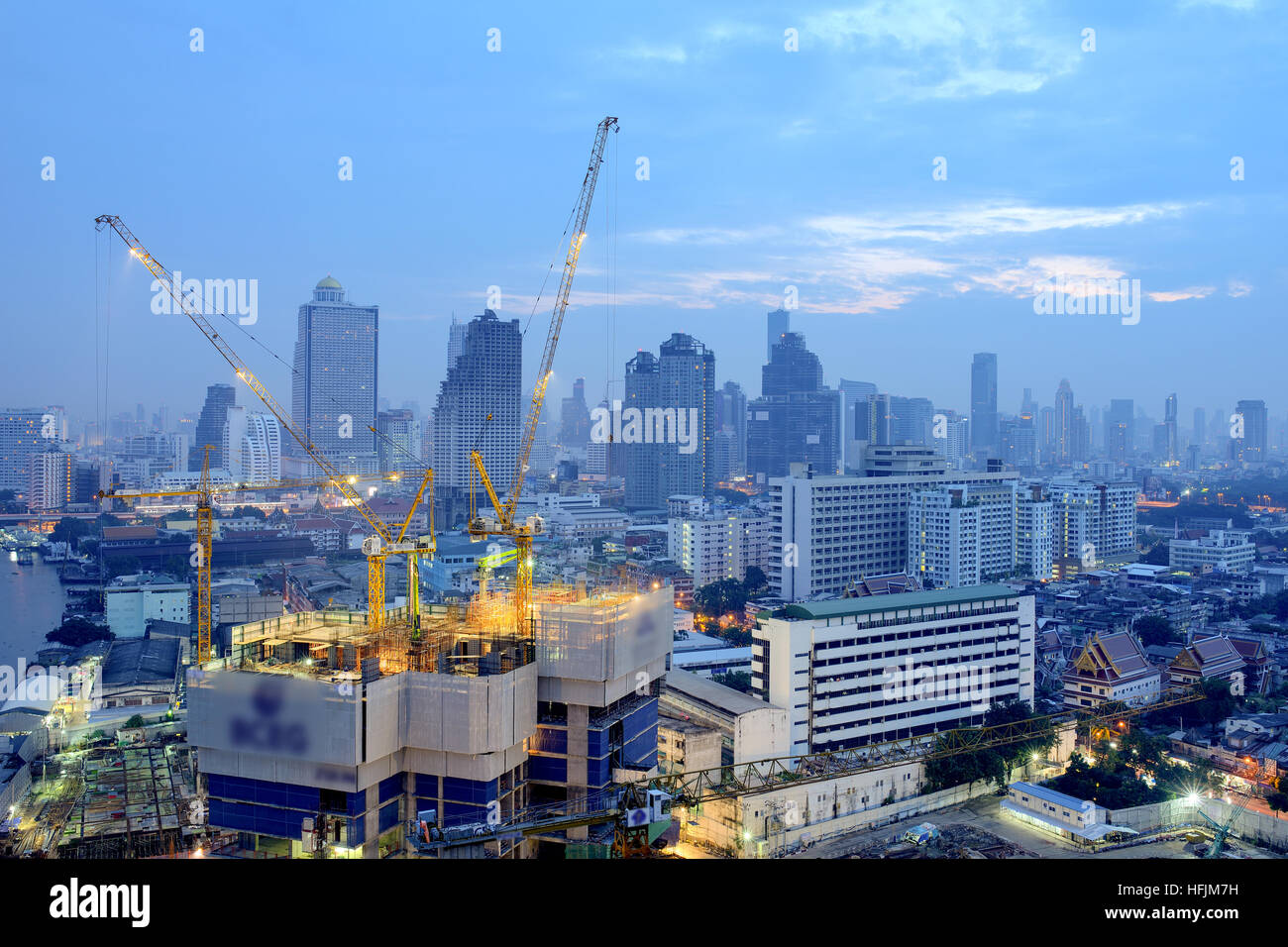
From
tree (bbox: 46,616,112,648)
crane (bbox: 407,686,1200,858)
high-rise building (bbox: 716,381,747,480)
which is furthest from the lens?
high-rise building (bbox: 716,381,747,480)

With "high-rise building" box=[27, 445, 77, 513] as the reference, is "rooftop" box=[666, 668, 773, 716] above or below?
below

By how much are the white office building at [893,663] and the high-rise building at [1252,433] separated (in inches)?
949

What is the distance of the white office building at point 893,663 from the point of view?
25.2 ft

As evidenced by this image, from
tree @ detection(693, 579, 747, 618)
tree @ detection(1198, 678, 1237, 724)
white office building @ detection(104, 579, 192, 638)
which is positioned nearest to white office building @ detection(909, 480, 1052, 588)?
tree @ detection(693, 579, 747, 618)

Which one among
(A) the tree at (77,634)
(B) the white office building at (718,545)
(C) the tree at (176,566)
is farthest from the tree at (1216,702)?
(C) the tree at (176,566)

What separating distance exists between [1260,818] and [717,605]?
937 centimetres

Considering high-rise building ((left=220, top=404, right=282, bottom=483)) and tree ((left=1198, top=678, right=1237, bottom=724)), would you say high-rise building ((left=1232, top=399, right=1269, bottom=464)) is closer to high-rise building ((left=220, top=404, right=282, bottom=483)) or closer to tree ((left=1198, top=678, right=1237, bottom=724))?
tree ((left=1198, top=678, right=1237, bottom=724))

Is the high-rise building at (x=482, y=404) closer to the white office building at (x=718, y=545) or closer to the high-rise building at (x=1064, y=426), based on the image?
the white office building at (x=718, y=545)

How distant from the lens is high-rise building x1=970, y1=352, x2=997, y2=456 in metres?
31.6

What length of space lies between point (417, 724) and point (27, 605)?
15870mm

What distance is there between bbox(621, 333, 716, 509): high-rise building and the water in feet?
55.5

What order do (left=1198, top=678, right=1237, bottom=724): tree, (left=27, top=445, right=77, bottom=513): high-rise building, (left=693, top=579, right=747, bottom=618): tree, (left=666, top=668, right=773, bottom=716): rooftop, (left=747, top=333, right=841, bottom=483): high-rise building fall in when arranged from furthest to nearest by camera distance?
(left=747, top=333, right=841, bottom=483): high-rise building → (left=27, top=445, right=77, bottom=513): high-rise building → (left=693, top=579, right=747, bottom=618): tree → (left=1198, top=678, right=1237, bottom=724): tree → (left=666, top=668, right=773, bottom=716): rooftop

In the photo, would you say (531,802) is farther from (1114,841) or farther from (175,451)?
(175,451)
